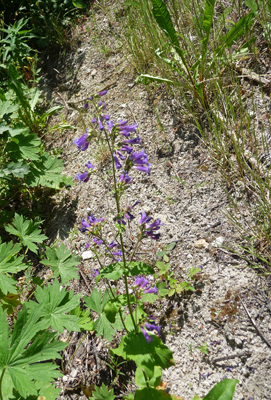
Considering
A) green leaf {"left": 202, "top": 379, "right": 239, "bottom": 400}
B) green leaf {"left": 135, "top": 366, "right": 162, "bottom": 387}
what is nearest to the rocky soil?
green leaf {"left": 202, "top": 379, "right": 239, "bottom": 400}

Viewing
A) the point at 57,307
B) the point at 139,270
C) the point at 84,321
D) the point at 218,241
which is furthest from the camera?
the point at 218,241

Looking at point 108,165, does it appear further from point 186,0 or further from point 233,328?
point 233,328

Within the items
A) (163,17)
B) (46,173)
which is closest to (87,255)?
(46,173)

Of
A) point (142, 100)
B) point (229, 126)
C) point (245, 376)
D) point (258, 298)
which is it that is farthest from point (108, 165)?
point (245, 376)

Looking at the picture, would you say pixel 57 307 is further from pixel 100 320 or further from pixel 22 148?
pixel 22 148

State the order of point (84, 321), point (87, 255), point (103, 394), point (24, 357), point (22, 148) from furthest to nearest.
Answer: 1. point (22, 148)
2. point (87, 255)
3. point (84, 321)
4. point (103, 394)
5. point (24, 357)

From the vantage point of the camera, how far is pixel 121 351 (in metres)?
1.76

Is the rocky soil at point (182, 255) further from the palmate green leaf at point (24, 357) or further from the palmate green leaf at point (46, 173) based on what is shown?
the palmate green leaf at point (24, 357)

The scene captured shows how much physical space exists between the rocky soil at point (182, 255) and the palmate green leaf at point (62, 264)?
13.6 inches

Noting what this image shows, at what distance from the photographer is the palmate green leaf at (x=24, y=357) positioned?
55.1 inches

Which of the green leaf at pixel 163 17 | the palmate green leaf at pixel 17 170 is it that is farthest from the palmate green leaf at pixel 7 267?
the green leaf at pixel 163 17

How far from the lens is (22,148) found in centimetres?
287

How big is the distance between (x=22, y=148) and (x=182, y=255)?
1.85 metres

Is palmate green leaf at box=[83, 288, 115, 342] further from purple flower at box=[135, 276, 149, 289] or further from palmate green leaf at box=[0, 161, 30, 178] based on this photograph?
palmate green leaf at box=[0, 161, 30, 178]
